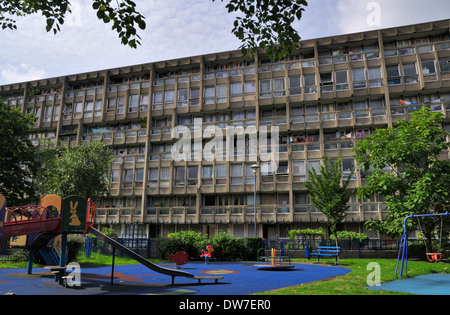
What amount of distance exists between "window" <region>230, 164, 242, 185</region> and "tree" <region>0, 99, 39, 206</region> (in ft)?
62.1

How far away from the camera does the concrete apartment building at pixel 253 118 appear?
36.6 metres

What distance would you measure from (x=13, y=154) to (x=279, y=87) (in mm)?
26957

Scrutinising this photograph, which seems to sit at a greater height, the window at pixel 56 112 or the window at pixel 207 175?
the window at pixel 56 112

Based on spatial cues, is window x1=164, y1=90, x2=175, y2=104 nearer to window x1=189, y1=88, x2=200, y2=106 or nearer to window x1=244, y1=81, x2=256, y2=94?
window x1=189, y1=88, x2=200, y2=106

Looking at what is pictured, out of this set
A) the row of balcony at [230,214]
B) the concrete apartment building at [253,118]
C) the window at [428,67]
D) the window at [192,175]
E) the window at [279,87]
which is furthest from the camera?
the window at [279,87]

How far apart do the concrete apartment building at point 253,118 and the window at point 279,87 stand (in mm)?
112

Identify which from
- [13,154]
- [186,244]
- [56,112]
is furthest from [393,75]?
[56,112]

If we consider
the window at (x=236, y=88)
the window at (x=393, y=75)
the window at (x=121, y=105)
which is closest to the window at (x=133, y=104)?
the window at (x=121, y=105)

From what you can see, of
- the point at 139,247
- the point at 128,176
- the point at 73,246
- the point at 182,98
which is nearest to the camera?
the point at 73,246

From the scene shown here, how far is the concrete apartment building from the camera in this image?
36.6 meters

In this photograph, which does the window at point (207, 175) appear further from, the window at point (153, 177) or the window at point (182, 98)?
the window at point (182, 98)

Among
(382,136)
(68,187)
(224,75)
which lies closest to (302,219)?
(382,136)

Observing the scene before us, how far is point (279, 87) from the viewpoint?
1594 inches

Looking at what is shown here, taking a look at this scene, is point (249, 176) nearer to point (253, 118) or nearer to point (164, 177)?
point (253, 118)
